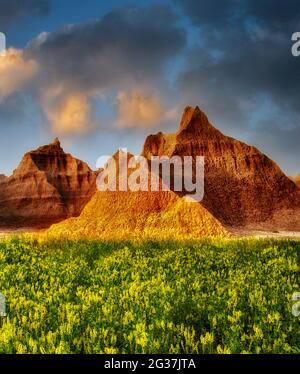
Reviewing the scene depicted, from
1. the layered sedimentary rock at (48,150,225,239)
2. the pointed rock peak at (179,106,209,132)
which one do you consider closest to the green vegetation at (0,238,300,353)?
the layered sedimentary rock at (48,150,225,239)

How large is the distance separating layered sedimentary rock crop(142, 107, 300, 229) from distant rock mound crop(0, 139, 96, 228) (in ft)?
113

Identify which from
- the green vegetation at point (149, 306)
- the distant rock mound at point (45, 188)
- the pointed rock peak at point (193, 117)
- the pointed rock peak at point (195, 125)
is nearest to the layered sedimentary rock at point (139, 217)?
the green vegetation at point (149, 306)

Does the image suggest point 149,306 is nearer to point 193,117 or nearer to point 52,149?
point 193,117

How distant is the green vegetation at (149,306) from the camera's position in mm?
6980

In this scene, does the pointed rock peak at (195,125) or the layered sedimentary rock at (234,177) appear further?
the pointed rock peak at (195,125)

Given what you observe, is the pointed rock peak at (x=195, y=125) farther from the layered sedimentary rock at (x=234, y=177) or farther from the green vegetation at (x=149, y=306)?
the green vegetation at (x=149, y=306)

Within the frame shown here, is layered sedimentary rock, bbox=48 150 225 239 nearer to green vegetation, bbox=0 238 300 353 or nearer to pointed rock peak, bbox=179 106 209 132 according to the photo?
green vegetation, bbox=0 238 300 353

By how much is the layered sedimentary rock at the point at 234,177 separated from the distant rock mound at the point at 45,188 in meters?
34.5

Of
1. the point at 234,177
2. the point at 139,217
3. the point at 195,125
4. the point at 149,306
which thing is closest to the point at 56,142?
the point at 195,125

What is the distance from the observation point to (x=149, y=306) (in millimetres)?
8789

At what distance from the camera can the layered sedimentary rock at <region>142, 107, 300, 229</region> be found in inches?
3472

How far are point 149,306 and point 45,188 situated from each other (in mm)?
124599

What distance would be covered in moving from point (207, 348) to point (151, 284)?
4335 millimetres

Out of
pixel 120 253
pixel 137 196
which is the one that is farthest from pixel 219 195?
pixel 120 253
